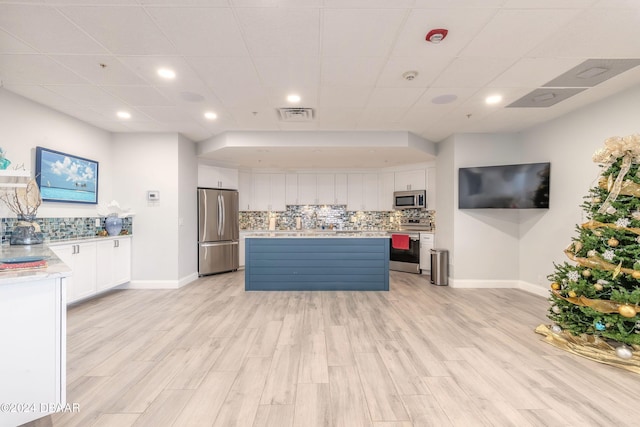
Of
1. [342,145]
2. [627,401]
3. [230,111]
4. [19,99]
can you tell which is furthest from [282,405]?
[19,99]

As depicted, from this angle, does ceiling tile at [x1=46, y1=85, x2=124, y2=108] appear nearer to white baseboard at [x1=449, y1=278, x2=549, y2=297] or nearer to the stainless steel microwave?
the stainless steel microwave

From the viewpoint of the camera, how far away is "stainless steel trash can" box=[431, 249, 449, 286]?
200 inches

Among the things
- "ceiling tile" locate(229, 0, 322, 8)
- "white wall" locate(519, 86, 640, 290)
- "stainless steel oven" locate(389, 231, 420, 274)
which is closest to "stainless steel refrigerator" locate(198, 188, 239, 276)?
"stainless steel oven" locate(389, 231, 420, 274)

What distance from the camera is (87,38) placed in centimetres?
229

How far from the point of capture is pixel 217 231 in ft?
19.1

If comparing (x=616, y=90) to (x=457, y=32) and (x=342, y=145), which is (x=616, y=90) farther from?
(x=342, y=145)

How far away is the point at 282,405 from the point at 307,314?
1.71m

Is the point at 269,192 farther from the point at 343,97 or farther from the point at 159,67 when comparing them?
the point at 159,67

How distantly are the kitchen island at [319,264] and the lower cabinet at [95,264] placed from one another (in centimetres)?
201

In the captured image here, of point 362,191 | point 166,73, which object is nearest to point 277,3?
point 166,73

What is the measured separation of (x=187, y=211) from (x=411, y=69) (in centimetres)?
439

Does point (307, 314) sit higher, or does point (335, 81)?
point (335, 81)

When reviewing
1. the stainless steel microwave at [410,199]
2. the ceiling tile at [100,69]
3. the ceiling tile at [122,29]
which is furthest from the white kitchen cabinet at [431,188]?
the ceiling tile at [100,69]

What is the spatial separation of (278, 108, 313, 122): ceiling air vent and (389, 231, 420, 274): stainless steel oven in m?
3.25
